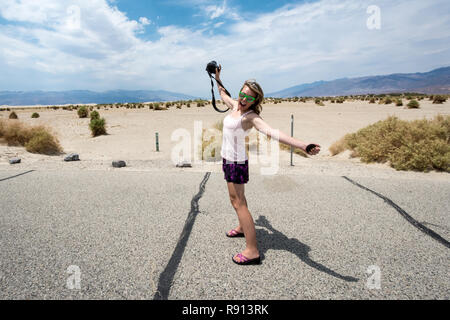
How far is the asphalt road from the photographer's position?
7.52 feet

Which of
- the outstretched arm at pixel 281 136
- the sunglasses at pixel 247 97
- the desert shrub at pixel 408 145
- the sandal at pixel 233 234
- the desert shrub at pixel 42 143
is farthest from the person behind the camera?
the desert shrub at pixel 42 143

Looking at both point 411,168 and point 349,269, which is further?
point 411,168

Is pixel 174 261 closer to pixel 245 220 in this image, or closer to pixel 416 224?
pixel 245 220

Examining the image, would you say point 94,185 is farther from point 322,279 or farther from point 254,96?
point 322,279

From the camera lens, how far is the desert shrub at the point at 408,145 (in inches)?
240

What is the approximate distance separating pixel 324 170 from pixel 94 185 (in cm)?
539

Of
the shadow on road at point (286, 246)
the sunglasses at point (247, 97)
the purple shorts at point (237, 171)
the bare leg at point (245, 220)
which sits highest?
the sunglasses at point (247, 97)

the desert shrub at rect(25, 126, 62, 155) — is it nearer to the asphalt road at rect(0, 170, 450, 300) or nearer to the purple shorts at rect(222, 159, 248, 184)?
the asphalt road at rect(0, 170, 450, 300)

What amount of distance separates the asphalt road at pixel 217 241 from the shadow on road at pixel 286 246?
0.5 inches

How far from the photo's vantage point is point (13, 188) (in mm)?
5020

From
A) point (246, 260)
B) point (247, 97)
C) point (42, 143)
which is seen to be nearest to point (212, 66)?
point (247, 97)

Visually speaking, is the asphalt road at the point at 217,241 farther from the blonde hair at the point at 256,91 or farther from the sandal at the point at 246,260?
the blonde hair at the point at 256,91

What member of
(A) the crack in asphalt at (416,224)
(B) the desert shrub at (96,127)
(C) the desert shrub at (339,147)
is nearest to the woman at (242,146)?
(A) the crack in asphalt at (416,224)
